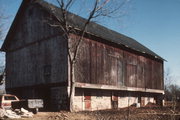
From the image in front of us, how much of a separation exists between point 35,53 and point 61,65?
4376mm

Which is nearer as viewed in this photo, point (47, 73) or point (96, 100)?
point (47, 73)

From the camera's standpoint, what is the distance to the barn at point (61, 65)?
19.2 meters

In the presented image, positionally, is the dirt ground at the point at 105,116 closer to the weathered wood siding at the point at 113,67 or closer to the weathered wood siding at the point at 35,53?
the weathered wood siding at the point at 35,53

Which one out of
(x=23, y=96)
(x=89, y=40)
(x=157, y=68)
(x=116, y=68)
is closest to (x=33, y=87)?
(x=23, y=96)

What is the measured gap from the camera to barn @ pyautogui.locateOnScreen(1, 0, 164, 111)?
19.2 meters

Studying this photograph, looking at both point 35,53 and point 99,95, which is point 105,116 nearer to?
point 99,95

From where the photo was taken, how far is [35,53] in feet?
72.2

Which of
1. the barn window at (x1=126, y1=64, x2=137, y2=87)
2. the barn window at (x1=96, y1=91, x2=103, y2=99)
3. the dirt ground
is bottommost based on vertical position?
the dirt ground

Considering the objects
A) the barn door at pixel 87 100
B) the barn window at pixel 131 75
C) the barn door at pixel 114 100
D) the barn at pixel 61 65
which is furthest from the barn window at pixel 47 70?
the barn window at pixel 131 75

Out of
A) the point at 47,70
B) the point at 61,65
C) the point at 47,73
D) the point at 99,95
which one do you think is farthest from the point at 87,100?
the point at 47,70

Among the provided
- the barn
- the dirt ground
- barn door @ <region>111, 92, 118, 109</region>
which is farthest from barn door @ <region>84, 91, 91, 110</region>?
the dirt ground

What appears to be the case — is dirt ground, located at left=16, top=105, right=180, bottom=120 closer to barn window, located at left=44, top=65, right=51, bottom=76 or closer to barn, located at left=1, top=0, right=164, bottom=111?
barn, located at left=1, top=0, right=164, bottom=111

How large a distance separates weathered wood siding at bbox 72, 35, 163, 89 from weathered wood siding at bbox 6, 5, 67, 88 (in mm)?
1733

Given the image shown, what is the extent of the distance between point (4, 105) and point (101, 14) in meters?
10.3
